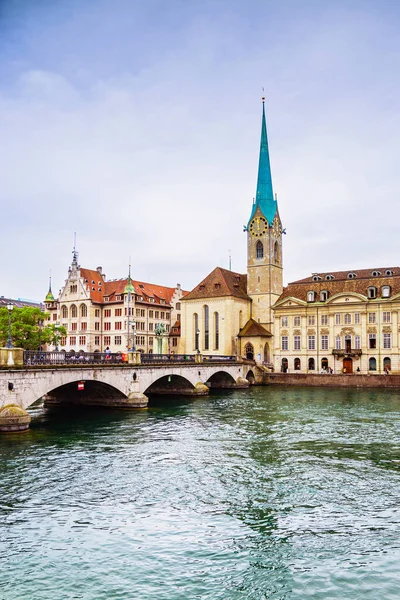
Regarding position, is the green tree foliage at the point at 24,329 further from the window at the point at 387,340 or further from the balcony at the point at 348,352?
the window at the point at 387,340

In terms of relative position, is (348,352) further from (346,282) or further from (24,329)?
(24,329)

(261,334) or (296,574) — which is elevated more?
(261,334)

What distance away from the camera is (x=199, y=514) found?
1689 cm

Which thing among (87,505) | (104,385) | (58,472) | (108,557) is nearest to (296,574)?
(108,557)

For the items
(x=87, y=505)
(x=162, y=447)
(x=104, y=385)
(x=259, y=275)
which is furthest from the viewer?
(x=259, y=275)

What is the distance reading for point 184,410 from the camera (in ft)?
142

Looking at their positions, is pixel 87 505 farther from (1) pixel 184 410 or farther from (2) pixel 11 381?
(1) pixel 184 410

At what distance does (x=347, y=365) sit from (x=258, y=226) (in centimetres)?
2742

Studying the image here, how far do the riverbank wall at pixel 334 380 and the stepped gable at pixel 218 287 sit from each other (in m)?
15.9

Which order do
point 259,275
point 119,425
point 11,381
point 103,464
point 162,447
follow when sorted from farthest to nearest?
point 259,275
point 119,425
point 11,381
point 162,447
point 103,464

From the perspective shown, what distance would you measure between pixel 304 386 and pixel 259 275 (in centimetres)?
2411

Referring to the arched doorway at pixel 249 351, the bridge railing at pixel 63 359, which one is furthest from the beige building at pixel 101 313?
the bridge railing at pixel 63 359

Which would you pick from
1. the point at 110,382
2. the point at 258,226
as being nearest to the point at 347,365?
the point at 258,226

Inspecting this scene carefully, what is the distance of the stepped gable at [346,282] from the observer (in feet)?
244
